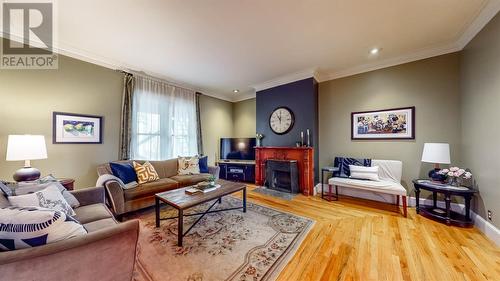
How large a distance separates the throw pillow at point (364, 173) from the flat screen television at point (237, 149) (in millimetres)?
2522

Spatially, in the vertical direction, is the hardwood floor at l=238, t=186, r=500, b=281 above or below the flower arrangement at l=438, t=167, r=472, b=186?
below

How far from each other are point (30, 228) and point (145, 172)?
2.37 meters

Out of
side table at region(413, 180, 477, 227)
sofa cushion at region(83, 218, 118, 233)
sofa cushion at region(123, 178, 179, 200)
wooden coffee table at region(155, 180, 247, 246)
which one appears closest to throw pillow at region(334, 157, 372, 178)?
side table at region(413, 180, 477, 227)

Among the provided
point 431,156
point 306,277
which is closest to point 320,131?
point 431,156

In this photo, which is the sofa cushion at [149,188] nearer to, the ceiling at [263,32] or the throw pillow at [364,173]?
the ceiling at [263,32]

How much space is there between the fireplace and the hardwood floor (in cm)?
114

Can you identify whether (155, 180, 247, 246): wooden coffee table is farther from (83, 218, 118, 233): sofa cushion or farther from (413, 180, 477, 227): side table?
(413, 180, 477, 227): side table

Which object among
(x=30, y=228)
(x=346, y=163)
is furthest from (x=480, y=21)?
(x=30, y=228)

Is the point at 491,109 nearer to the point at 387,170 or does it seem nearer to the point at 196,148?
the point at 387,170

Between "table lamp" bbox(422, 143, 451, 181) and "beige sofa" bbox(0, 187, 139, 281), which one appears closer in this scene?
"beige sofa" bbox(0, 187, 139, 281)

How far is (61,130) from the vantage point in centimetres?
286

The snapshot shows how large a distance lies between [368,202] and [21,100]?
591 centimetres

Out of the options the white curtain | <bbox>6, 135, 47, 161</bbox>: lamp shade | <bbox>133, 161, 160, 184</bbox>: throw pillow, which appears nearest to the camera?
<bbox>6, 135, 47, 161</bbox>: lamp shade

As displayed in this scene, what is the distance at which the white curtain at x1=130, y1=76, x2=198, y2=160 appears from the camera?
12.4 ft
